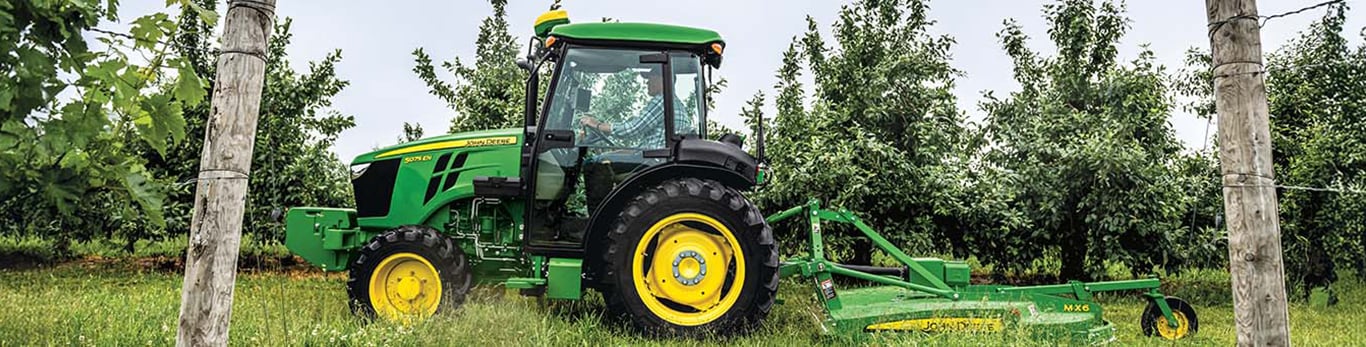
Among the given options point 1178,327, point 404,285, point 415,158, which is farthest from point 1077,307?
point 415,158

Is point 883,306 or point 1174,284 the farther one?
A: point 1174,284

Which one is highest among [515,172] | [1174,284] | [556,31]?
[556,31]

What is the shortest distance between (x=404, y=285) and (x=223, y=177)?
2.96 metres

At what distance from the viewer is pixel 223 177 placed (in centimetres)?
304

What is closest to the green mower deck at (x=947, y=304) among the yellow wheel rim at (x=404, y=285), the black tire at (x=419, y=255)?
the black tire at (x=419, y=255)

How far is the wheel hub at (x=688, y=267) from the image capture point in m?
5.72

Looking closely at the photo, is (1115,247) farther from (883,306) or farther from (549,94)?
(549,94)

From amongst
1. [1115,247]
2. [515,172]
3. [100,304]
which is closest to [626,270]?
[515,172]

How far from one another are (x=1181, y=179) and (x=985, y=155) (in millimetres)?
1916

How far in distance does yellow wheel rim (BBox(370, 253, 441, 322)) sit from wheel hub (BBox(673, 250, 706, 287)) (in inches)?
58.6

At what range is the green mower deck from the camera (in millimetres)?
5465

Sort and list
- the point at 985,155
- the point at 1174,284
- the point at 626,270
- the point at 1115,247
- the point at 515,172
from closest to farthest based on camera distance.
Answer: the point at 626,270
the point at 515,172
the point at 1115,247
the point at 985,155
the point at 1174,284

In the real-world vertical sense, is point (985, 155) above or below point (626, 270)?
above

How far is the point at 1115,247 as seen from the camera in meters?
9.29
